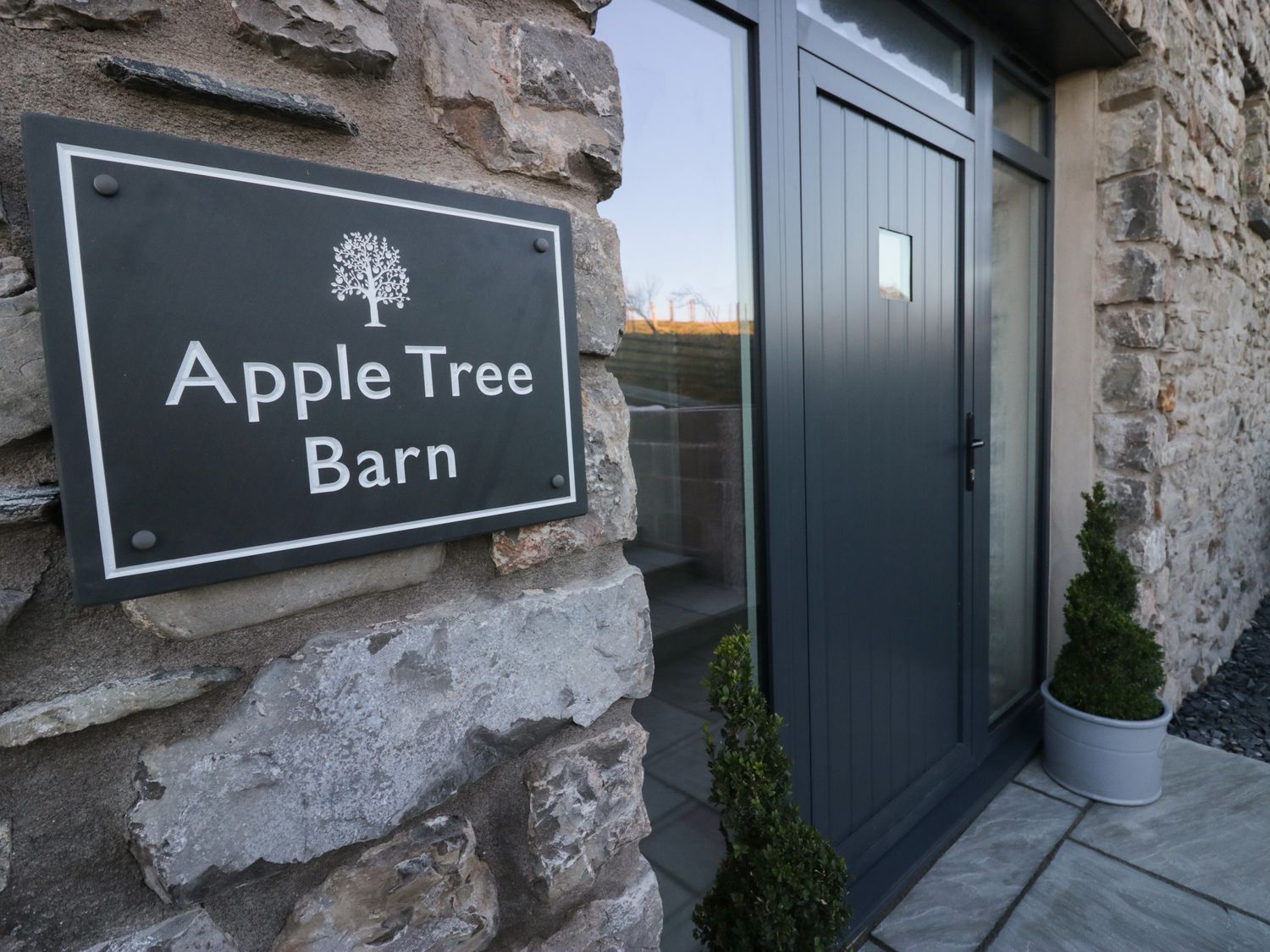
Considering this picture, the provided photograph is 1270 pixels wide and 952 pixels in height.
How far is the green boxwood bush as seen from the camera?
2.35 metres

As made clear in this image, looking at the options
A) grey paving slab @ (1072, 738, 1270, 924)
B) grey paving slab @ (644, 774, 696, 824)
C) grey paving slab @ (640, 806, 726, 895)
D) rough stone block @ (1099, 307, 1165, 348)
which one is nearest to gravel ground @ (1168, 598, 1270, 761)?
grey paving slab @ (1072, 738, 1270, 924)

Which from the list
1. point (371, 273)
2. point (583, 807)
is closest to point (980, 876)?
point (583, 807)

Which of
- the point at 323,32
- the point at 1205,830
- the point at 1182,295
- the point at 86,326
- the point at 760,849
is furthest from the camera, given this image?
the point at 1182,295

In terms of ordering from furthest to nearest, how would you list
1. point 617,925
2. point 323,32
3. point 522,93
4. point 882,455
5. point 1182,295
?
point 1182,295
point 882,455
point 617,925
point 522,93
point 323,32

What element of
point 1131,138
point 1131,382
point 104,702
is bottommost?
point 104,702

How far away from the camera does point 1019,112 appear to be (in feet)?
8.52

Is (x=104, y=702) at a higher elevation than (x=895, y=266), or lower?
lower

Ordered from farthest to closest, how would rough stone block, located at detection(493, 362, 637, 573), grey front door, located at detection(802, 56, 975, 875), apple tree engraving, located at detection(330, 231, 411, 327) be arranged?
grey front door, located at detection(802, 56, 975, 875) → rough stone block, located at detection(493, 362, 637, 573) → apple tree engraving, located at detection(330, 231, 411, 327)

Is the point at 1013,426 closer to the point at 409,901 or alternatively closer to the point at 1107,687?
the point at 1107,687

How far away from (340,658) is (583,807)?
1.27 feet

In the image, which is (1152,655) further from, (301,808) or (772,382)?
(301,808)

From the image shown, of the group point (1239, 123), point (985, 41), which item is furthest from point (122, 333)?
point (1239, 123)

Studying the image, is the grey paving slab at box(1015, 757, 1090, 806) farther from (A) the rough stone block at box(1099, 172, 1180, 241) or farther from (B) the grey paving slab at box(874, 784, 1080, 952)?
(A) the rough stone block at box(1099, 172, 1180, 241)

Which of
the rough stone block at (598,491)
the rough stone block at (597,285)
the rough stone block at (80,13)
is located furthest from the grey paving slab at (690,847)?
the rough stone block at (80,13)
